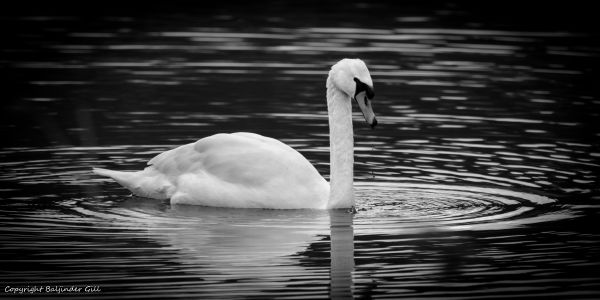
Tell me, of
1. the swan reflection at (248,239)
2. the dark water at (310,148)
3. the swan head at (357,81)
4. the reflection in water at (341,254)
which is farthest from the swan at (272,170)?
the reflection in water at (341,254)

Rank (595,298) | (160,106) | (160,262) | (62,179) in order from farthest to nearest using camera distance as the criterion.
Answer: (160,106), (62,179), (160,262), (595,298)

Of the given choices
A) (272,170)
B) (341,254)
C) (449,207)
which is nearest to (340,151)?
(272,170)

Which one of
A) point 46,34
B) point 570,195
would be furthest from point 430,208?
point 46,34

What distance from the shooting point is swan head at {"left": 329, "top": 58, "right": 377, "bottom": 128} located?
13.8 meters

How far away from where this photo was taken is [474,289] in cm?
1081

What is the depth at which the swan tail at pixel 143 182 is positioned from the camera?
14812 millimetres

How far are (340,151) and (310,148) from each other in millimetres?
3014

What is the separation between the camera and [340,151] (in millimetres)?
14312

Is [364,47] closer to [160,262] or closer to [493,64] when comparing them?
[493,64]

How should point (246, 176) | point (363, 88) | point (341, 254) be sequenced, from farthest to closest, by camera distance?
point (246, 176) → point (363, 88) → point (341, 254)

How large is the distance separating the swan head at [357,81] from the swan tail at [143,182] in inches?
88.4

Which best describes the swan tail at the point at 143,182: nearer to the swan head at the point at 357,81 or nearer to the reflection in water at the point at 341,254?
the reflection in water at the point at 341,254

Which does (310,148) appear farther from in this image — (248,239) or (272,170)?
(248,239)

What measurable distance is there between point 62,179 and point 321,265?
4722mm
